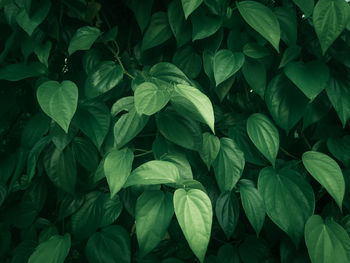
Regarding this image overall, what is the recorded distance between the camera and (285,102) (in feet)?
2.68

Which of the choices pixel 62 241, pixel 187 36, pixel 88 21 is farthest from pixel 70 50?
pixel 62 241

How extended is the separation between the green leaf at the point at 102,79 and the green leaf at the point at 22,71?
4.9 inches

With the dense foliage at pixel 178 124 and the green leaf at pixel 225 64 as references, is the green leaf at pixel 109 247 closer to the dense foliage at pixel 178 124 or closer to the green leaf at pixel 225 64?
the dense foliage at pixel 178 124

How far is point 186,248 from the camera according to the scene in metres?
0.87

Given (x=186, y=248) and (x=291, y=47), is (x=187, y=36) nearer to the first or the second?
(x=291, y=47)

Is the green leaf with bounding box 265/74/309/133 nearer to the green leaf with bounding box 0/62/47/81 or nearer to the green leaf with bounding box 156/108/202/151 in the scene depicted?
the green leaf with bounding box 156/108/202/151

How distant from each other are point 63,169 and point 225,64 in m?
0.43

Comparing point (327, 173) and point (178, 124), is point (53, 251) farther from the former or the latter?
point (327, 173)

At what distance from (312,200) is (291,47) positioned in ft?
1.13

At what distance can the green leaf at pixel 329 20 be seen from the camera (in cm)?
73

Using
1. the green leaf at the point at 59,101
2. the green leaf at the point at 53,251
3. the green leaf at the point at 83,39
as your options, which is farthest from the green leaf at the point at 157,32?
the green leaf at the point at 53,251

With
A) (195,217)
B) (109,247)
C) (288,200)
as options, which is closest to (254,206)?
(288,200)

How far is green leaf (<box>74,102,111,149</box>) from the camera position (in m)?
0.77

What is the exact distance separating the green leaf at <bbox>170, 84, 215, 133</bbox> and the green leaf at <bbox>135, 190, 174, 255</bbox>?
16cm
